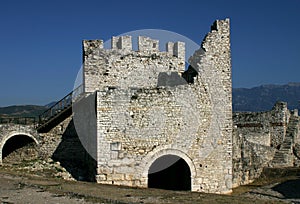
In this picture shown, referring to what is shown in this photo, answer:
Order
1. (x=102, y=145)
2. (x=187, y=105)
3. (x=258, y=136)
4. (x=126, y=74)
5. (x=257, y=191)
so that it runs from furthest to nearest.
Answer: (x=258, y=136) < (x=126, y=74) < (x=257, y=191) < (x=187, y=105) < (x=102, y=145)

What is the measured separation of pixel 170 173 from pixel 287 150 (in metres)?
13.6

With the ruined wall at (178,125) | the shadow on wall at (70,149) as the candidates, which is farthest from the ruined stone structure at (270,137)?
the shadow on wall at (70,149)

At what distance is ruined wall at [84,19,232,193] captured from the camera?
18594mm

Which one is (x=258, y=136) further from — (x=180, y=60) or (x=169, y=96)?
(x=169, y=96)

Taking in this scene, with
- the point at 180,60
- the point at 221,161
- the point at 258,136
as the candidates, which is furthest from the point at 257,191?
the point at 258,136

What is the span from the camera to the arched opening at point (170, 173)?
21.0 m

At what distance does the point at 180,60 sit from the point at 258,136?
12530mm

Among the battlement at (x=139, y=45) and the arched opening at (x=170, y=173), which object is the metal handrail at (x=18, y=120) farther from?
the arched opening at (x=170, y=173)

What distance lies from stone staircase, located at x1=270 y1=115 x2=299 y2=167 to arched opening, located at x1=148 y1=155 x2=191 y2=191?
9.59 meters

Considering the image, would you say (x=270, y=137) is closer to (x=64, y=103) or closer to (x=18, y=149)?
(x=64, y=103)

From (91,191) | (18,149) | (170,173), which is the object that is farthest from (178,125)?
(18,149)

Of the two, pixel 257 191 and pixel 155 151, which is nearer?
pixel 155 151

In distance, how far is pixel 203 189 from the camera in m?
20.0

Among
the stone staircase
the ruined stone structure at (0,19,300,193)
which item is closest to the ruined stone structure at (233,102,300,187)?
the stone staircase
